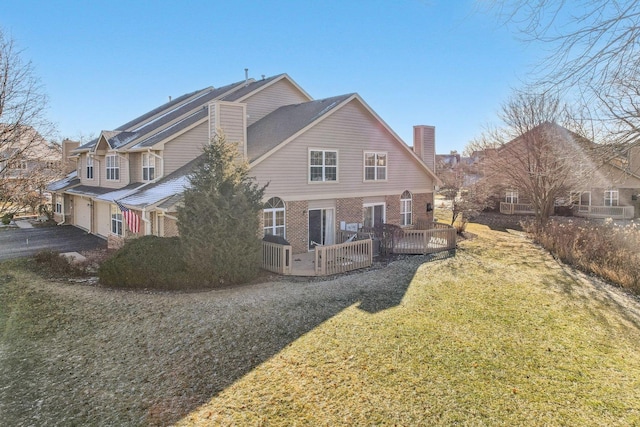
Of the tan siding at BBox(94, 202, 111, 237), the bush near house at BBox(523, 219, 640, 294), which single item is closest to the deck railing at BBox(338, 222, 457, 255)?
the bush near house at BBox(523, 219, 640, 294)

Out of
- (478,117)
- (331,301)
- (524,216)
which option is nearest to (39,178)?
(331,301)

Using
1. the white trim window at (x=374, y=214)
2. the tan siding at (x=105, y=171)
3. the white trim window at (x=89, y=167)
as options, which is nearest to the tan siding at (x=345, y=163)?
the white trim window at (x=374, y=214)

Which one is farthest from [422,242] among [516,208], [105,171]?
[516,208]

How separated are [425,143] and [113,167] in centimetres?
1786

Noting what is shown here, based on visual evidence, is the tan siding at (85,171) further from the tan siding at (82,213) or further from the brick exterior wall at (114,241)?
the brick exterior wall at (114,241)

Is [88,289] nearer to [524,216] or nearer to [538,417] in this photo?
[538,417]

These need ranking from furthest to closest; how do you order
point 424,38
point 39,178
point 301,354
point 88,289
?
point 39,178
point 88,289
point 301,354
point 424,38

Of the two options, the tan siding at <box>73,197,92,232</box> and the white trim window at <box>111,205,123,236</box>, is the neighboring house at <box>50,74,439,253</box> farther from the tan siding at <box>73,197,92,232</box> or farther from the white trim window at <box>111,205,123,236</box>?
the tan siding at <box>73,197,92,232</box>

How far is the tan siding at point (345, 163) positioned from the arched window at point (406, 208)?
44 cm

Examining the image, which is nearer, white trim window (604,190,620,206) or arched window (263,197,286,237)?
arched window (263,197,286,237)

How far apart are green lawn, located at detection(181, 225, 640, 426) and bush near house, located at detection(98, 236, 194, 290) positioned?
5.38 meters

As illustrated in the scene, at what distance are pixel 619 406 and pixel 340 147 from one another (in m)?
14.1

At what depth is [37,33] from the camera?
16.1 m

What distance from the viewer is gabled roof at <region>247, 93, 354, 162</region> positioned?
54.1 ft
